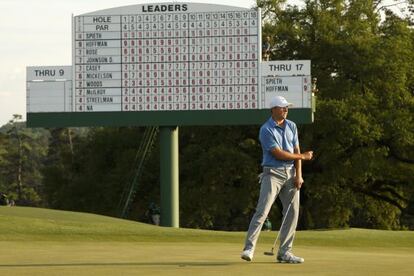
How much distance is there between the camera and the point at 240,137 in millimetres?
39188

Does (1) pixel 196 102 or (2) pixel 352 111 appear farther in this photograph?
(2) pixel 352 111

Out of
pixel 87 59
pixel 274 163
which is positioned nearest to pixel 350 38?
pixel 87 59

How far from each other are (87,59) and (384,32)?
1936cm

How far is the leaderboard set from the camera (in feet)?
82.4

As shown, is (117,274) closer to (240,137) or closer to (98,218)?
(98,218)

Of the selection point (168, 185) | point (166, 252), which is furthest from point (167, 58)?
point (166, 252)

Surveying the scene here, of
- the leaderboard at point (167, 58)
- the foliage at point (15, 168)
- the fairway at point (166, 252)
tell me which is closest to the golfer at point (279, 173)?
the fairway at point (166, 252)

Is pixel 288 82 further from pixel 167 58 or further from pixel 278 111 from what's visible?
pixel 278 111

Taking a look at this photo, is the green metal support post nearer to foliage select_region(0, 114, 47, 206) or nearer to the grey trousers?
the grey trousers

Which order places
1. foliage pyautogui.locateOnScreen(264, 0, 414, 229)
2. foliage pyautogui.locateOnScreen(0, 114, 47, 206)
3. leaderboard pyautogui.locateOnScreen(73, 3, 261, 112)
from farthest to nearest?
foliage pyautogui.locateOnScreen(0, 114, 47, 206)
foliage pyautogui.locateOnScreen(264, 0, 414, 229)
leaderboard pyautogui.locateOnScreen(73, 3, 261, 112)

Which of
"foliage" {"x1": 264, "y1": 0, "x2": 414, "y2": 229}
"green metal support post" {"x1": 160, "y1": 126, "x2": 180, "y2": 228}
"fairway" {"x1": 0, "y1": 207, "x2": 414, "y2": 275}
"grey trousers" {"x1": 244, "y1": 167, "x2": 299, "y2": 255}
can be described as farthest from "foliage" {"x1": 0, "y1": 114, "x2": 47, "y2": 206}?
"grey trousers" {"x1": 244, "y1": 167, "x2": 299, "y2": 255}

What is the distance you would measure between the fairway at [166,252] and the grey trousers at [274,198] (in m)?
0.28

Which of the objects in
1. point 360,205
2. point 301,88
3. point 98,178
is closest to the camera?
point 301,88

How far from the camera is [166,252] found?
35.1 feet
